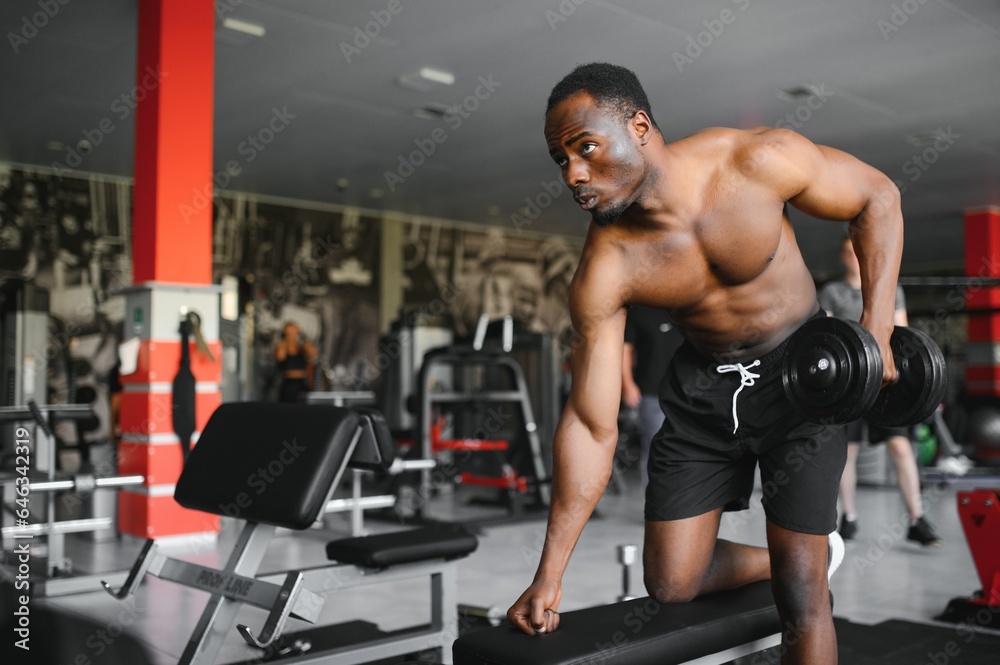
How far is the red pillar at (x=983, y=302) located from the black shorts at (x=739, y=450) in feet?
31.4

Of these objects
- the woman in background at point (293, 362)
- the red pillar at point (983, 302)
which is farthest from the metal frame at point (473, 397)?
the red pillar at point (983, 302)

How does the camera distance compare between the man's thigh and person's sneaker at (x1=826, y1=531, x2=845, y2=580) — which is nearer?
the man's thigh

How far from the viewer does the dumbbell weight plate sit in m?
1.53

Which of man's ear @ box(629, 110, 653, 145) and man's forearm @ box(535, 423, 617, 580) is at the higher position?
man's ear @ box(629, 110, 653, 145)

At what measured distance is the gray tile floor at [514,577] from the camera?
3.02m

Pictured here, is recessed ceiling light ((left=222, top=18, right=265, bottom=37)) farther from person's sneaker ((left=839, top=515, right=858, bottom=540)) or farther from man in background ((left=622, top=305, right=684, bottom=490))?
person's sneaker ((left=839, top=515, right=858, bottom=540))

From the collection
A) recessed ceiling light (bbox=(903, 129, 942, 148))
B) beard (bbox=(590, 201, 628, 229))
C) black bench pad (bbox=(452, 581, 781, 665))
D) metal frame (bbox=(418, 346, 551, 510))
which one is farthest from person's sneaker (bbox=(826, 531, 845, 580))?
recessed ceiling light (bbox=(903, 129, 942, 148))

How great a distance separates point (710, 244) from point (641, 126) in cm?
29

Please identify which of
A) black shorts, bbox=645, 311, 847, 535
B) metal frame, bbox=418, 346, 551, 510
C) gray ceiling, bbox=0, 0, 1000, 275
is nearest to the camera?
black shorts, bbox=645, 311, 847, 535

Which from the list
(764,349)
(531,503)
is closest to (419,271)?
(531,503)

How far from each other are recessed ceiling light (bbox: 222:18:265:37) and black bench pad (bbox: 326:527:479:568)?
11.5ft

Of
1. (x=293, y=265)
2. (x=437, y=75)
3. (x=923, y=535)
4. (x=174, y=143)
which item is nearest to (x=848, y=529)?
(x=923, y=535)

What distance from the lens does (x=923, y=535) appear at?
4.16m

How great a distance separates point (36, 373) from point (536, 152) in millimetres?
4512
